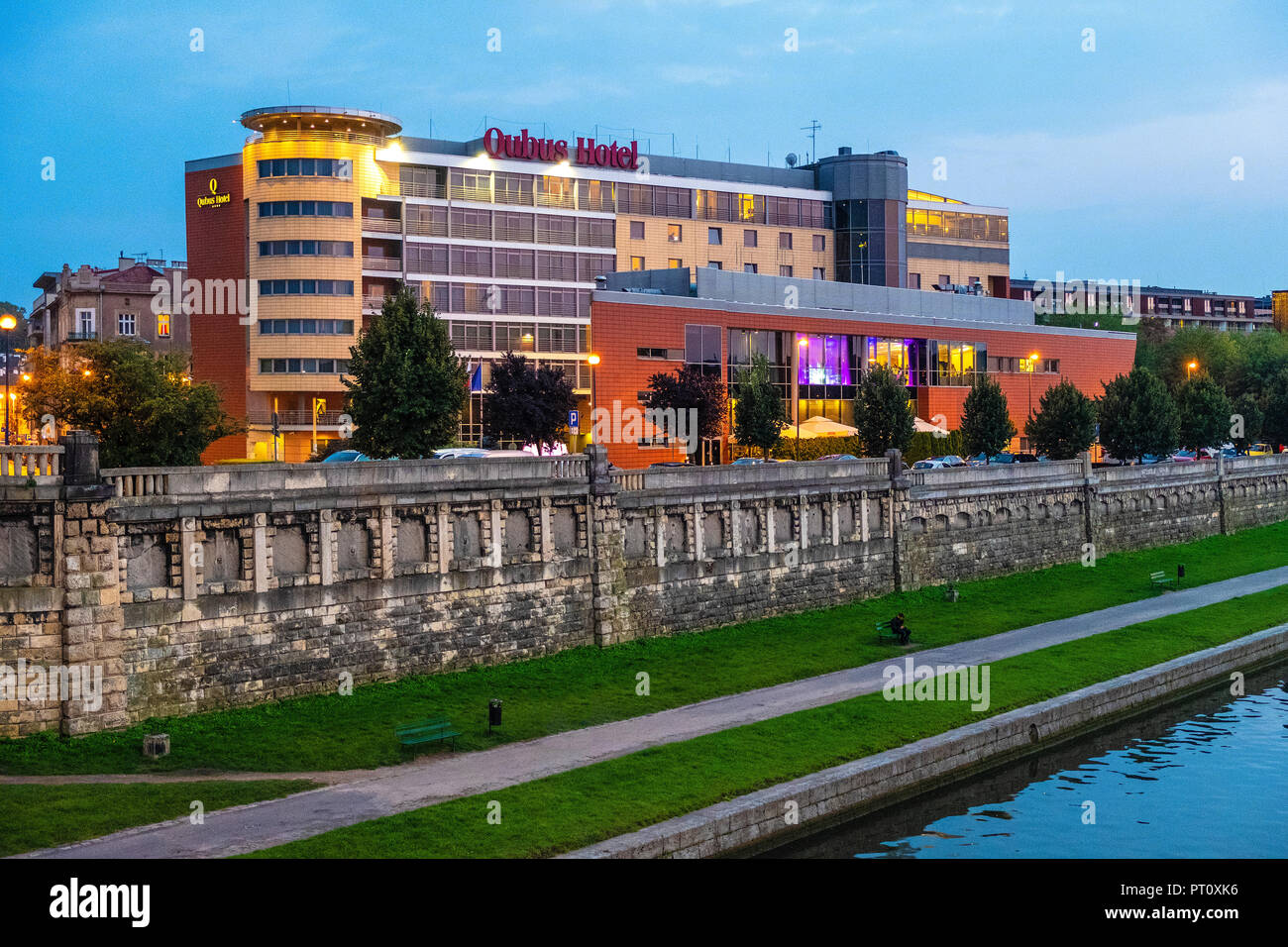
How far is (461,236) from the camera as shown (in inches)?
3344

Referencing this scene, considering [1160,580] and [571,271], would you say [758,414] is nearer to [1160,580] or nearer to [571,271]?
Answer: [1160,580]

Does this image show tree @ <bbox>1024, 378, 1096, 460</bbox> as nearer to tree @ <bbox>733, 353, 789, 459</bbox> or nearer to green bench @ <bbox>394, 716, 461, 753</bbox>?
tree @ <bbox>733, 353, 789, 459</bbox>

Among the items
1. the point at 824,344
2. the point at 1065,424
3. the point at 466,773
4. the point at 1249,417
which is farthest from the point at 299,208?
the point at 1249,417

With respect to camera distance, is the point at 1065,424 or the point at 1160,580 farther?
the point at 1065,424

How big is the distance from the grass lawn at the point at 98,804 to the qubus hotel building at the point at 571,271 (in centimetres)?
5163

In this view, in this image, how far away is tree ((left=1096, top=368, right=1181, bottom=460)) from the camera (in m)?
70.9

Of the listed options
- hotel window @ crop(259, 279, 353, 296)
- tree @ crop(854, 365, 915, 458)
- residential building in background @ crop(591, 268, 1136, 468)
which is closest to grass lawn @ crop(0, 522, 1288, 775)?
tree @ crop(854, 365, 915, 458)

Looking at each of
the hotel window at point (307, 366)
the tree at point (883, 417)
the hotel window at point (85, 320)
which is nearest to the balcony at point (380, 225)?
the hotel window at point (307, 366)

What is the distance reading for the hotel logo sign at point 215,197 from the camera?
82750mm

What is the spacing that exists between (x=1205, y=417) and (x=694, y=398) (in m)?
33.3

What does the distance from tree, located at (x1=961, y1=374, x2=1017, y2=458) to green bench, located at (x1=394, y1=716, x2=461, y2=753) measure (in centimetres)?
5276
